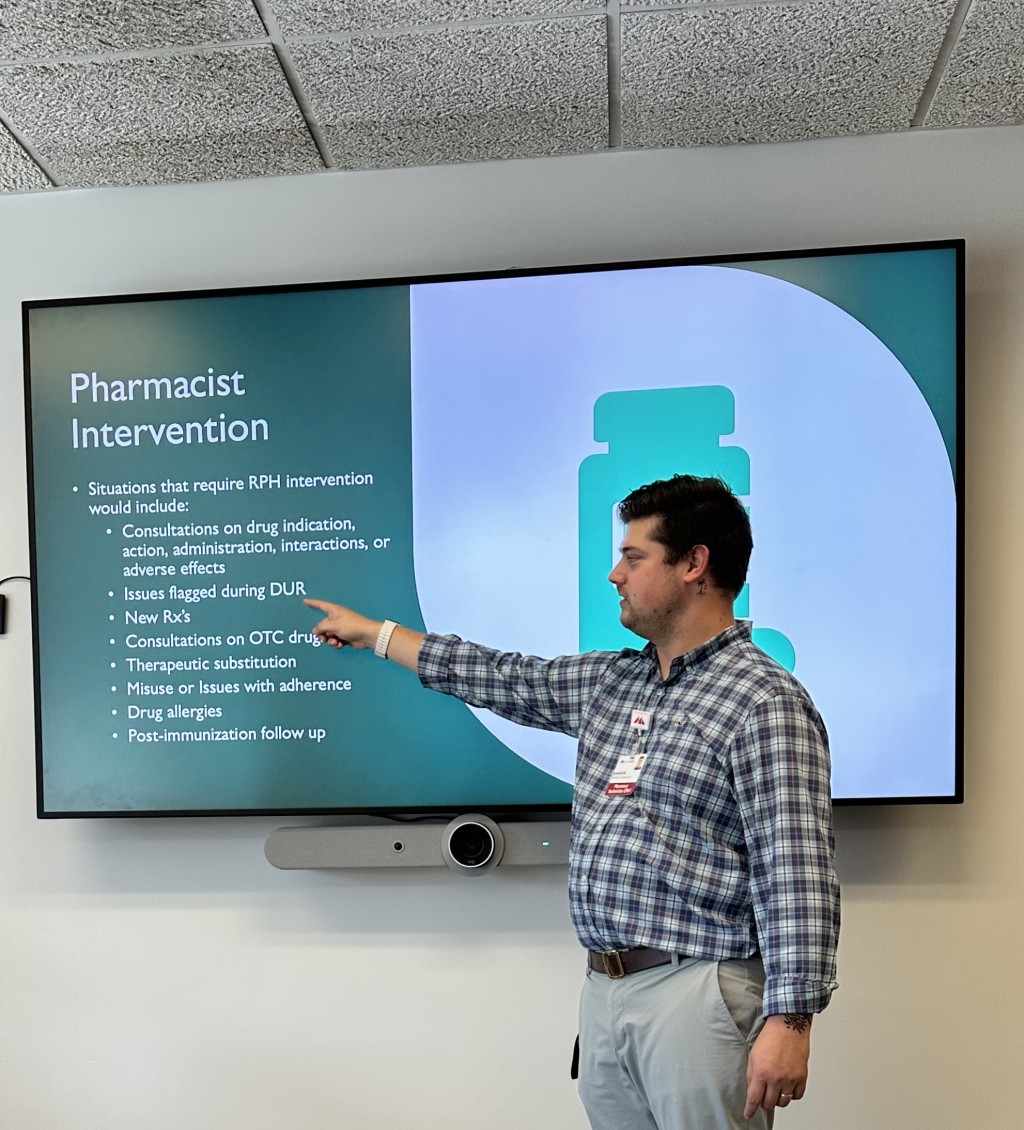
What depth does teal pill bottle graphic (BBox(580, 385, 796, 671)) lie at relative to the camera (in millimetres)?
2488

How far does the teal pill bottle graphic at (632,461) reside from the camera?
8.16ft

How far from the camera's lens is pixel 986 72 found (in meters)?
2.34

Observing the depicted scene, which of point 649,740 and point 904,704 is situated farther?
point 904,704

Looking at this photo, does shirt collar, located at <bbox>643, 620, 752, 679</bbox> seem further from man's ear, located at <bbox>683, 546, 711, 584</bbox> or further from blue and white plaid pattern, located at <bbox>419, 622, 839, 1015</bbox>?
man's ear, located at <bbox>683, 546, 711, 584</bbox>

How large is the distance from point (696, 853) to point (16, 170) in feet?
7.51

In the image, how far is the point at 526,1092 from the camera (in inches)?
102

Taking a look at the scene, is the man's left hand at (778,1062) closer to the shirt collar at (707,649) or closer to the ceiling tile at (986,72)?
the shirt collar at (707,649)

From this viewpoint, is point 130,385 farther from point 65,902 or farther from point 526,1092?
point 526,1092

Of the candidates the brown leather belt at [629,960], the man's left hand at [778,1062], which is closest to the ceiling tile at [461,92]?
the brown leather belt at [629,960]

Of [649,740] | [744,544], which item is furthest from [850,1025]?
[744,544]

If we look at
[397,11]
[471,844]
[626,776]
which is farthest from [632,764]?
[397,11]

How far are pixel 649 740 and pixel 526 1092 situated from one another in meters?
1.21

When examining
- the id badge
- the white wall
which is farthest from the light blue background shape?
the id badge

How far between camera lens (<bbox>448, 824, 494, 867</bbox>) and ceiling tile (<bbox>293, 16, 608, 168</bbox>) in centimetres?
160
